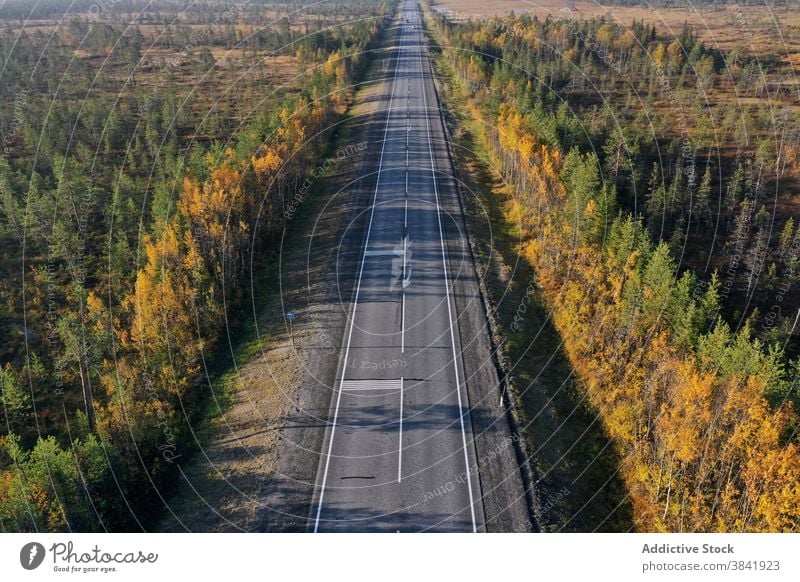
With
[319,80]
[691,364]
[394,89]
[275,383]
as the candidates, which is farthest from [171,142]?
[691,364]

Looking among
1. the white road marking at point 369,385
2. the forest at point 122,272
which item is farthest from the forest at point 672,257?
the forest at point 122,272

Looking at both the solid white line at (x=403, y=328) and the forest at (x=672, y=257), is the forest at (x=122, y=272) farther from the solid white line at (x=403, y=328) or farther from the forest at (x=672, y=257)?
the forest at (x=672, y=257)

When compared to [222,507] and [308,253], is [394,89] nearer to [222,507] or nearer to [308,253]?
[308,253]

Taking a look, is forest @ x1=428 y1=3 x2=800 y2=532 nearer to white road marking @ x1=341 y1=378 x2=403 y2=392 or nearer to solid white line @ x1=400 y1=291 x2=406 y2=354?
solid white line @ x1=400 y1=291 x2=406 y2=354

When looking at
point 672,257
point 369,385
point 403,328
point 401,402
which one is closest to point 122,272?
point 403,328

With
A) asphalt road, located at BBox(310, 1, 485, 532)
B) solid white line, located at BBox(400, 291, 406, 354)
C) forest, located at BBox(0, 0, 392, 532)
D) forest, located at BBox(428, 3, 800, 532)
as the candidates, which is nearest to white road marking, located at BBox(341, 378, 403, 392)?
asphalt road, located at BBox(310, 1, 485, 532)

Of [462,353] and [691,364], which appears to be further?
[462,353]

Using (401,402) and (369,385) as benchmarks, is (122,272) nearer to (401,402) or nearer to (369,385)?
(369,385)
